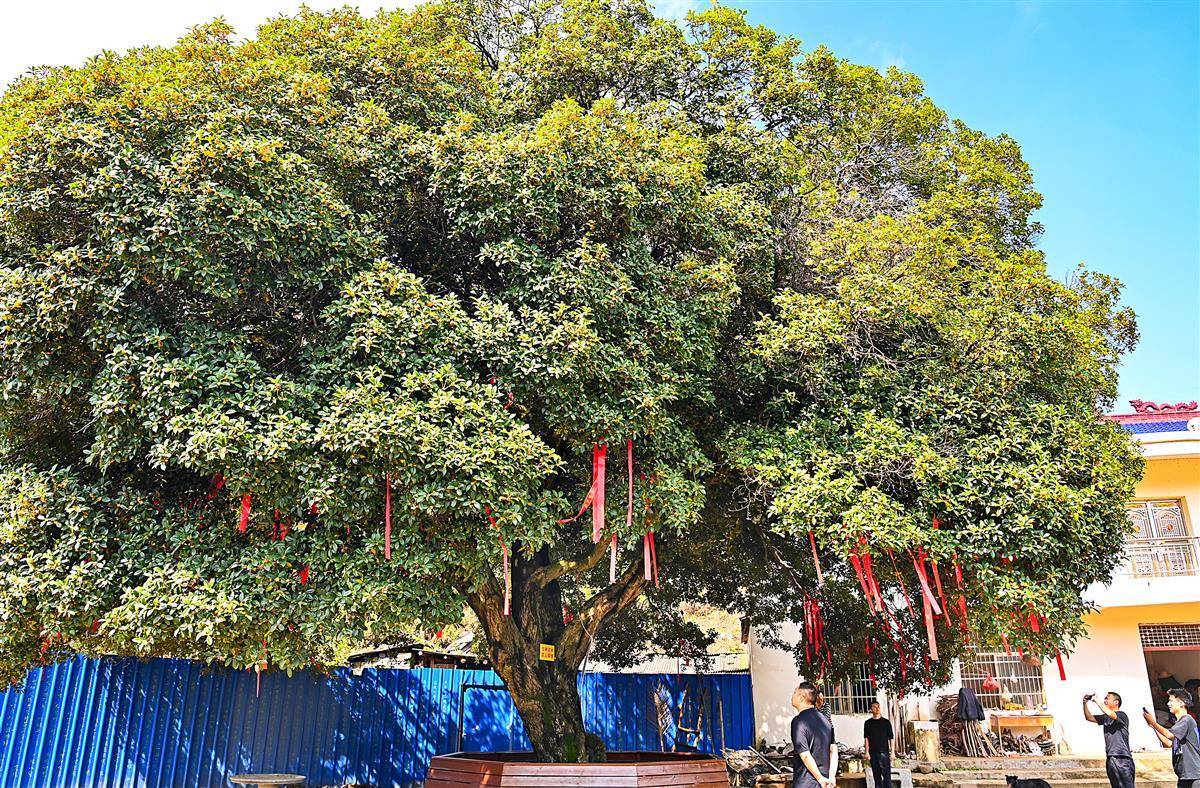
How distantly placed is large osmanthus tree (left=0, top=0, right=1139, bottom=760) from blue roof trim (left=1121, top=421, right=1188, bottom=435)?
766cm

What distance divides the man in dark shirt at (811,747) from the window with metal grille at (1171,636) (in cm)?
1356

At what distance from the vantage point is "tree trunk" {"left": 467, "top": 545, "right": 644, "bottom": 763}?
363 inches

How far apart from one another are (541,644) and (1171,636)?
14149 mm

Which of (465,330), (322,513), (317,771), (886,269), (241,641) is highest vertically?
(886,269)

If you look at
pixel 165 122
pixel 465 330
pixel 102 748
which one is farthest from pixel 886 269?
pixel 102 748

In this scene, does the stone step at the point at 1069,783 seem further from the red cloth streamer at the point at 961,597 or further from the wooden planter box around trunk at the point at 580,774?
the wooden planter box around trunk at the point at 580,774

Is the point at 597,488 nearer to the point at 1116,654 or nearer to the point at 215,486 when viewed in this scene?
the point at 215,486

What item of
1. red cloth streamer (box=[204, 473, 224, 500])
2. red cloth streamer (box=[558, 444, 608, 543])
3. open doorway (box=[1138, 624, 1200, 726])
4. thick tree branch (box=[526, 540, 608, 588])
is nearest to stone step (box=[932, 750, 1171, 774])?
open doorway (box=[1138, 624, 1200, 726])

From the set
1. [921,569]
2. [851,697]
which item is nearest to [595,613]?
[921,569]

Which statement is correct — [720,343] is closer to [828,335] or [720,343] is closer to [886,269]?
[828,335]

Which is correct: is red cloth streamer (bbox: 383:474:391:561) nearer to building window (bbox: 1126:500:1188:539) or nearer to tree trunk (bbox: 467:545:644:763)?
tree trunk (bbox: 467:545:644:763)

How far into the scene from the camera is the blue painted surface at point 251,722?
9469 millimetres

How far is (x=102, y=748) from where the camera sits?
9742 millimetres

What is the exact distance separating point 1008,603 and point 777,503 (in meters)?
2.38
